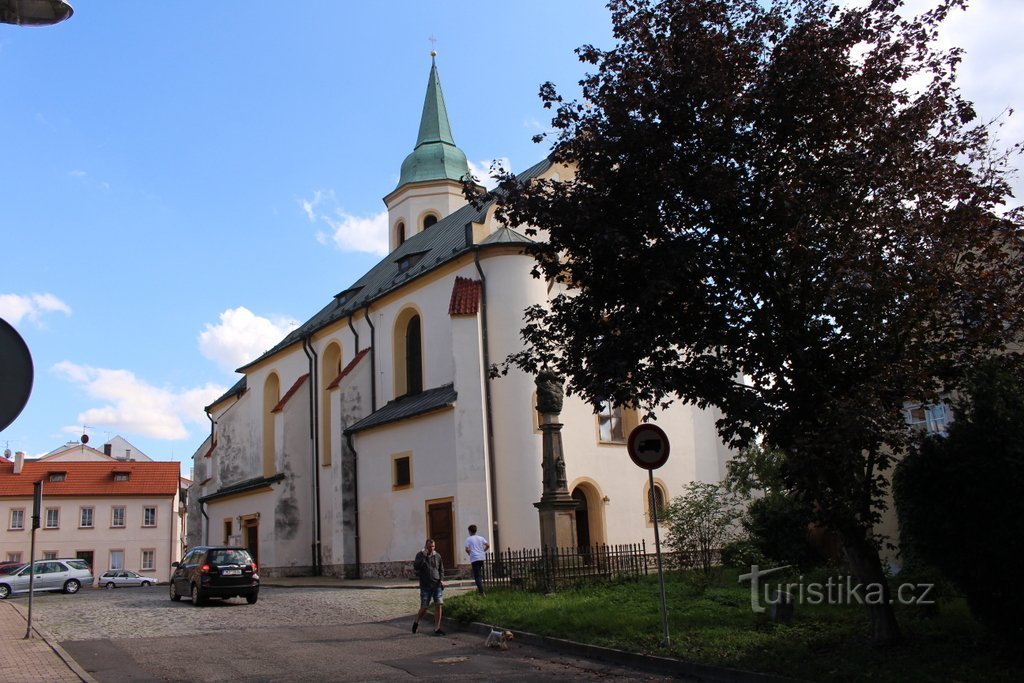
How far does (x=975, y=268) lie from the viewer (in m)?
9.51

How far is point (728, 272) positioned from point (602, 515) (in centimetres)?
1616

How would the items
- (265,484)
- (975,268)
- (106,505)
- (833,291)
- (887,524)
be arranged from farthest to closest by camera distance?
(106,505) < (265,484) < (887,524) < (975,268) < (833,291)

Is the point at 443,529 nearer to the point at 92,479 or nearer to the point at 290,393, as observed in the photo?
the point at 290,393

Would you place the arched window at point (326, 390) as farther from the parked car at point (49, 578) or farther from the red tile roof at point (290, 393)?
the parked car at point (49, 578)

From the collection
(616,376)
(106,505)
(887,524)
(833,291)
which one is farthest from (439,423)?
(106,505)

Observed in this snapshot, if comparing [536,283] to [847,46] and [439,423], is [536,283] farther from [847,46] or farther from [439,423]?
[847,46]

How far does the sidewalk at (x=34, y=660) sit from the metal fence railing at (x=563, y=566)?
26.6 ft

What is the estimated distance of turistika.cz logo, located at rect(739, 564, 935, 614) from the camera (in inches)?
381

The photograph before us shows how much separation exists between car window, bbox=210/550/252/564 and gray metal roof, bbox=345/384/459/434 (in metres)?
7.09

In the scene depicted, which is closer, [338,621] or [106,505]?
[338,621]

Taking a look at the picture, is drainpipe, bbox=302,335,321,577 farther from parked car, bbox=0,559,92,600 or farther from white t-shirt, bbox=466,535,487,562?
white t-shirt, bbox=466,535,487,562

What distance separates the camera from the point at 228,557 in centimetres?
1980

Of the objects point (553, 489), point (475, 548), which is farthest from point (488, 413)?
point (475, 548)

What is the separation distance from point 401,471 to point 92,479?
3891 cm
